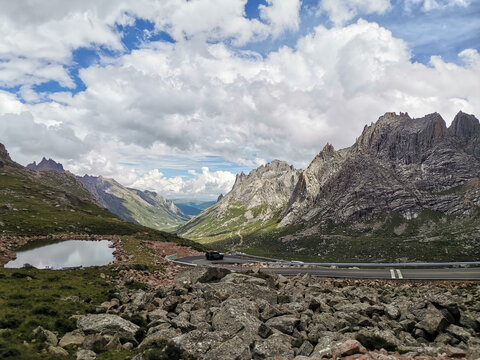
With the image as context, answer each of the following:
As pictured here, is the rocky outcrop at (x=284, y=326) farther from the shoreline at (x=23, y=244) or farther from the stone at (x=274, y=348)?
the shoreline at (x=23, y=244)

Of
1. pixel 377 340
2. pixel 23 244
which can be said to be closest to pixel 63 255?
pixel 23 244

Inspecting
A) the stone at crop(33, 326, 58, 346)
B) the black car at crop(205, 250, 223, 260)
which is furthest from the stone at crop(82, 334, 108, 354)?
the black car at crop(205, 250, 223, 260)

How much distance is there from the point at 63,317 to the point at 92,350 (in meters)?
6.36

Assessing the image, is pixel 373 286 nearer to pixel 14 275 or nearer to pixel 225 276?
pixel 225 276

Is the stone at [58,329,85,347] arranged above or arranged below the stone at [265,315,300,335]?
below

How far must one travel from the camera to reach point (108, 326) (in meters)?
18.9

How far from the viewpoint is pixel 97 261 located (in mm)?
51531

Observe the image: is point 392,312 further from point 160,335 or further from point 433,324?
point 160,335

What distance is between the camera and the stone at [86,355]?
1496 centimetres

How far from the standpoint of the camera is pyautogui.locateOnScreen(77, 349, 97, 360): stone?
15.0m

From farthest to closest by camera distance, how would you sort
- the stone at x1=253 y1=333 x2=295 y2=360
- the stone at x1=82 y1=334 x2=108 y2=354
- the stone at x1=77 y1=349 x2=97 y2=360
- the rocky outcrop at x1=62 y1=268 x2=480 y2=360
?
the stone at x1=82 y1=334 x2=108 y2=354, the rocky outcrop at x1=62 y1=268 x2=480 y2=360, the stone at x1=253 y1=333 x2=295 y2=360, the stone at x1=77 y1=349 x2=97 y2=360

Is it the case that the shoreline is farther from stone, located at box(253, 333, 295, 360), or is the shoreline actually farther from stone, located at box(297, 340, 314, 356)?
stone, located at box(297, 340, 314, 356)

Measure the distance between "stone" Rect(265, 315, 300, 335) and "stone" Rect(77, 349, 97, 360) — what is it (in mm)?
11372

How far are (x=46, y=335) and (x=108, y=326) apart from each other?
139 inches
